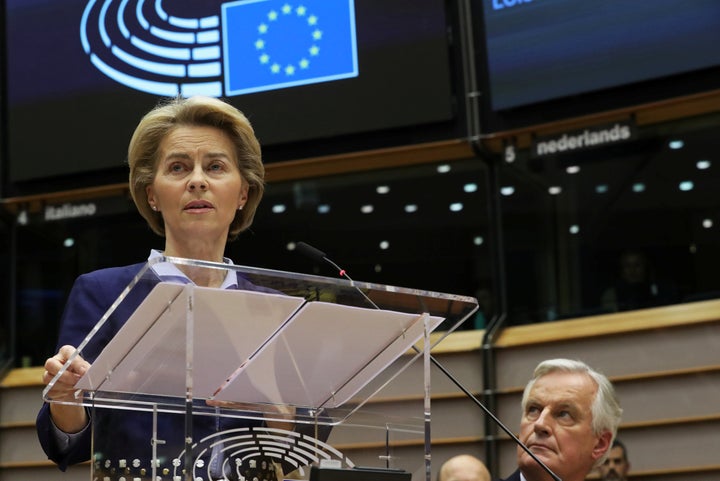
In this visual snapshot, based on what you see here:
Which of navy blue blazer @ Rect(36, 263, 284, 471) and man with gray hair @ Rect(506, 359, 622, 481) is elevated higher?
man with gray hair @ Rect(506, 359, 622, 481)

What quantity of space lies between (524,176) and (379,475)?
4.52 meters

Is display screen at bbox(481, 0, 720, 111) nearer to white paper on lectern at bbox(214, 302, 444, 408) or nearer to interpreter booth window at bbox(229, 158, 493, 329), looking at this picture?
interpreter booth window at bbox(229, 158, 493, 329)

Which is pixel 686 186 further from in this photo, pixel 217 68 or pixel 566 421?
pixel 566 421

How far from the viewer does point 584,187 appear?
5.89 metres

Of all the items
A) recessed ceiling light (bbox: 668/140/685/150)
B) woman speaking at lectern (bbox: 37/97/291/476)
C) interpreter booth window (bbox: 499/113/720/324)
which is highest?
recessed ceiling light (bbox: 668/140/685/150)

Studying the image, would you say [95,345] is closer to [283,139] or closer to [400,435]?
Answer: [400,435]

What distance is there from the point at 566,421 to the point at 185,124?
1435 mm

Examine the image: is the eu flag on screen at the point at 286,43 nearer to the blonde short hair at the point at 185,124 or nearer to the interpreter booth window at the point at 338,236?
the interpreter booth window at the point at 338,236

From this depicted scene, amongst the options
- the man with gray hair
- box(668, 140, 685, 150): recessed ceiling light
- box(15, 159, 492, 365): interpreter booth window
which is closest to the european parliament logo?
box(15, 159, 492, 365): interpreter booth window

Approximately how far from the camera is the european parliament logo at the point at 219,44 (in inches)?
237

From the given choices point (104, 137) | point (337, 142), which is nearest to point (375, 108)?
point (337, 142)

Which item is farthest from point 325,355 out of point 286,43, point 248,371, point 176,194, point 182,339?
point 286,43

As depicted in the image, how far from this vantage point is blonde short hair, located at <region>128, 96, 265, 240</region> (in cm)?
214

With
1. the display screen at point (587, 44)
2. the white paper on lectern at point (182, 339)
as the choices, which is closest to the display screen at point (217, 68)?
the display screen at point (587, 44)
